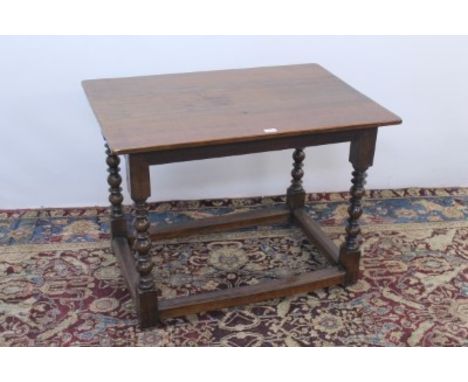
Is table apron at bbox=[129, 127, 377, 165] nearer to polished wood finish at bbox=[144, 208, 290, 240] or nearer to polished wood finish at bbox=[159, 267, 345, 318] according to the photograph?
polished wood finish at bbox=[159, 267, 345, 318]

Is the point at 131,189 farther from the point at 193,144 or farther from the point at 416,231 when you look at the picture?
the point at 416,231

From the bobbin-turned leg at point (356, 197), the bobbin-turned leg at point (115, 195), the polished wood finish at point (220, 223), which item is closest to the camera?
the bobbin-turned leg at point (356, 197)

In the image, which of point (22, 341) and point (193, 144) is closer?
point (193, 144)

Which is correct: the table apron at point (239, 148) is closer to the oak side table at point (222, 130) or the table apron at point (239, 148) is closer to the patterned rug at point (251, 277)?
the oak side table at point (222, 130)

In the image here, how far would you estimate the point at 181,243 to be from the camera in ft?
9.72

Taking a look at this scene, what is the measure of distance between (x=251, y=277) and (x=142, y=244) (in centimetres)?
65

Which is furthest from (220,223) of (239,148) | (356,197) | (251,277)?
(239,148)

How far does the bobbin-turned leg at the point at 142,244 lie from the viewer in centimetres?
209

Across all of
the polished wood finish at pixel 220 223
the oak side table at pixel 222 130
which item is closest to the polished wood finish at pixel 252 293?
the oak side table at pixel 222 130

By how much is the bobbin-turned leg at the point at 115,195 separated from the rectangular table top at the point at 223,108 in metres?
0.29

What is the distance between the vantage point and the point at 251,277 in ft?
8.96

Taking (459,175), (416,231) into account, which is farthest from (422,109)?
(416,231)

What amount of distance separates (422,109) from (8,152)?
6.99 ft

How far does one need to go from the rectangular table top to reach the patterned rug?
0.77 meters
